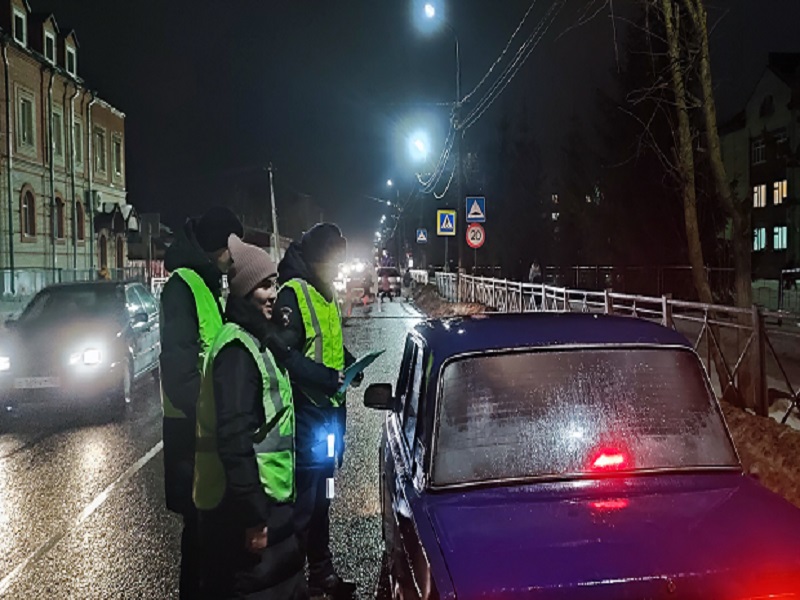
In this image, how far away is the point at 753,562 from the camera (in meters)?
2.59

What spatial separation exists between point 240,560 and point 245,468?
0.42 meters

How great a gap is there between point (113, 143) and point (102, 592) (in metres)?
43.9

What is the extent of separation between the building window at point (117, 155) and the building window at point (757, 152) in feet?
123

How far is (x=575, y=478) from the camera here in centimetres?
335

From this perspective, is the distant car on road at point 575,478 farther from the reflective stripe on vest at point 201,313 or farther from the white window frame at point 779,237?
the white window frame at point 779,237

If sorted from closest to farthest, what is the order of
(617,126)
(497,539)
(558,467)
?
(497,539), (558,467), (617,126)

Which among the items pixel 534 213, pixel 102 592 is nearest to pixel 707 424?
pixel 102 592

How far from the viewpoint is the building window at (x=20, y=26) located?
3384cm

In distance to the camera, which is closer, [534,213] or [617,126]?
[617,126]

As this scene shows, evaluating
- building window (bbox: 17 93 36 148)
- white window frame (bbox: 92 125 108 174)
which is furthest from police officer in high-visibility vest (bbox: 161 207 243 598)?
white window frame (bbox: 92 125 108 174)

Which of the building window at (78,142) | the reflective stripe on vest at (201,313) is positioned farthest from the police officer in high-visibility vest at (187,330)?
the building window at (78,142)

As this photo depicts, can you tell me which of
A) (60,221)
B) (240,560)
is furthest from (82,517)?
(60,221)

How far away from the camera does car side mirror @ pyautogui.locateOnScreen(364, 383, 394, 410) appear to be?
475 centimetres

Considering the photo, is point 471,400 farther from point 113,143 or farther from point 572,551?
point 113,143
